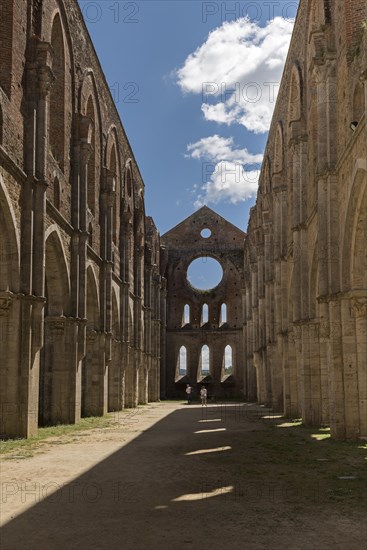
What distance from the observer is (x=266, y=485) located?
8.69 m

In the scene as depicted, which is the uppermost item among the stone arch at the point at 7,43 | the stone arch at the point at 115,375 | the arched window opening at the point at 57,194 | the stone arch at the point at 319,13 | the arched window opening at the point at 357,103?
the stone arch at the point at 319,13

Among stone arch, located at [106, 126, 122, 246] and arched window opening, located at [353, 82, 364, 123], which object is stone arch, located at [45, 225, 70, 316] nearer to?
arched window opening, located at [353, 82, 364, 123]

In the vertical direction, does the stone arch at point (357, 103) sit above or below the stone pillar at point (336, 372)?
above

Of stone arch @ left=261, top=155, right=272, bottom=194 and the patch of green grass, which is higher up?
stone arch @ left=261, top=155, right=272, bottom=194

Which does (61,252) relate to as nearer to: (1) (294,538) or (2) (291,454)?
(2) (291,454)

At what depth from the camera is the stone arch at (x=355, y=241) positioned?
1392cm

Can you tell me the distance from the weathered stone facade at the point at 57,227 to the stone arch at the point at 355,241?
7.29m

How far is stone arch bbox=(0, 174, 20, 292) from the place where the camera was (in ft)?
47.6

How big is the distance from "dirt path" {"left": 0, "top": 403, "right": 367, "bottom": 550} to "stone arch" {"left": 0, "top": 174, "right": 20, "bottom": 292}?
381 centimetres

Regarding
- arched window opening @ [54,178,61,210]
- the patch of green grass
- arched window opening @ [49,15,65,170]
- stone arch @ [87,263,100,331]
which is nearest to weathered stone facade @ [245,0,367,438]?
the patch of green grass

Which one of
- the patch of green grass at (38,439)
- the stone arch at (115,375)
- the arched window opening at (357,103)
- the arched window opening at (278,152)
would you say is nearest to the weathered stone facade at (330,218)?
the arched window opening at (357,103)

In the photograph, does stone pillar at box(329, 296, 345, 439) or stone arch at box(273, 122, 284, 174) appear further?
stone arch at box(273, 122, 284, 174)

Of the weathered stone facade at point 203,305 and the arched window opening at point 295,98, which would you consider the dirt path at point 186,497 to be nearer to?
the arched window opening at point 295,98

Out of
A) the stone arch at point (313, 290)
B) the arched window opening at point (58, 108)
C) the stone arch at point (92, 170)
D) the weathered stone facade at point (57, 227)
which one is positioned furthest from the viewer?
the stone arch at point (92, 170)
